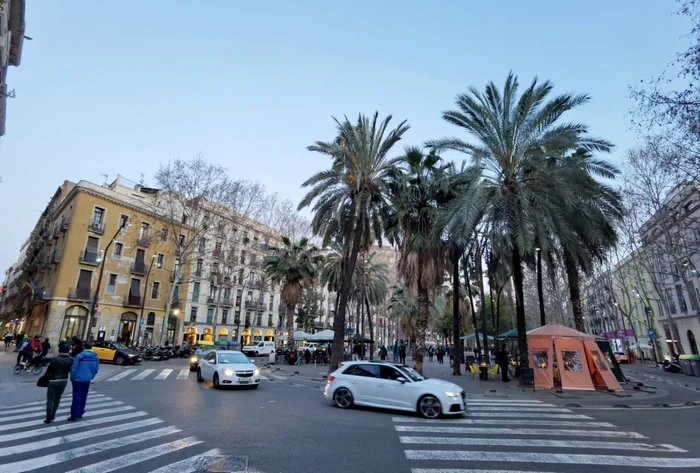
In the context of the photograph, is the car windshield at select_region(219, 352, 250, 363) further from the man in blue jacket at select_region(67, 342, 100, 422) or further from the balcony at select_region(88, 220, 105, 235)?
the balcony at select_region(88, 220, 105, 235)

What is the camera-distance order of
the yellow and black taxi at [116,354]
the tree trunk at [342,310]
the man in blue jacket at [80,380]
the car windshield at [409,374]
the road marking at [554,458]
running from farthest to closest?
the yellow and black taxi at [116,354] → the tree trunk at [342,310] → the car windshield at [409,374] → the man in blue jacket at [80,380] → the road marking at [554,458]

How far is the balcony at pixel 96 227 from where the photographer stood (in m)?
38.8


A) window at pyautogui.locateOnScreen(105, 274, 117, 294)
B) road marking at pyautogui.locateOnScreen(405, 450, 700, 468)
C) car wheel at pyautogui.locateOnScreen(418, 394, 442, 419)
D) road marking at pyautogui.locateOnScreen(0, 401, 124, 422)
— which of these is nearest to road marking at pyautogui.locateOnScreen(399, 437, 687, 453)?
road marking at pyautogui.locateOnScreen(405, 450, 700, 468)

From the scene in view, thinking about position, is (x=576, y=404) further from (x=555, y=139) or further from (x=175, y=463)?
(x=175, y=463)

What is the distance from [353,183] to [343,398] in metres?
13.9

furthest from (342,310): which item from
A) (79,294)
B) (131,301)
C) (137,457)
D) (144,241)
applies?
(144,241)

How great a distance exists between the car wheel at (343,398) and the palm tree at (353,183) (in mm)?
9944

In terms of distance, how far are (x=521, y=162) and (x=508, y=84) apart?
3910mm

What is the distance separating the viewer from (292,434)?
25.6ft

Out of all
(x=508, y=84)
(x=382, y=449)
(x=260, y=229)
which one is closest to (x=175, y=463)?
(x=382, y=449)

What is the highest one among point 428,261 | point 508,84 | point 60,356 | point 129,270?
point 508,84

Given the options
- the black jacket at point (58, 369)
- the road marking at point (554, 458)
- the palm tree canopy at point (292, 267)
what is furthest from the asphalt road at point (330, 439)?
the palm tree canopy at point (292, 267)

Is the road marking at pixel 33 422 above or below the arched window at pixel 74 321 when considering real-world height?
below

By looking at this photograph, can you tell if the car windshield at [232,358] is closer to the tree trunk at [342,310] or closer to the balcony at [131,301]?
the tree trunk at [342,310]
